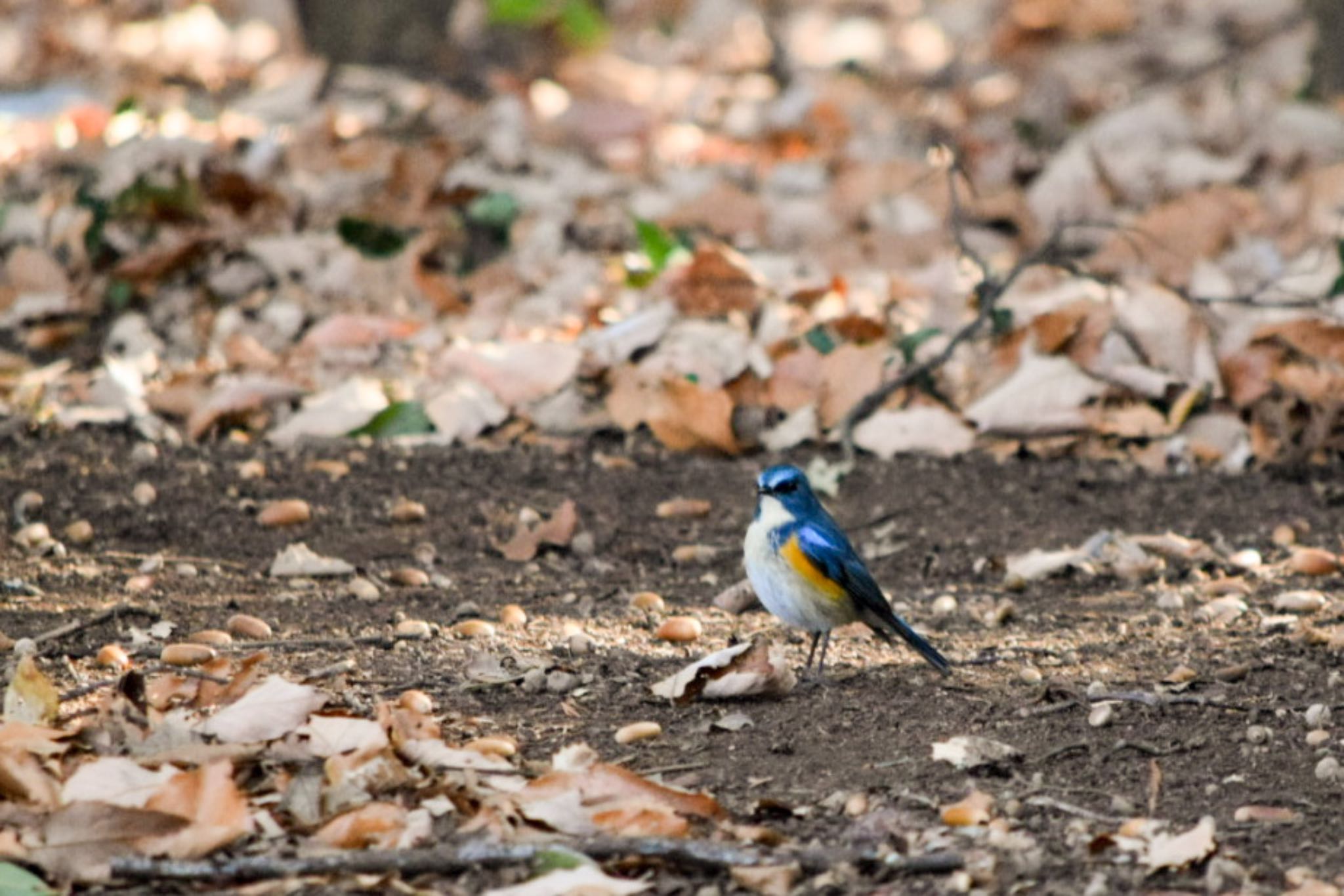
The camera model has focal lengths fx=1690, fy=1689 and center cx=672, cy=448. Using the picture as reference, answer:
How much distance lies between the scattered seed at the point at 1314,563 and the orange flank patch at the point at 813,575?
1529mm

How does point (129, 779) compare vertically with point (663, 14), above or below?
below

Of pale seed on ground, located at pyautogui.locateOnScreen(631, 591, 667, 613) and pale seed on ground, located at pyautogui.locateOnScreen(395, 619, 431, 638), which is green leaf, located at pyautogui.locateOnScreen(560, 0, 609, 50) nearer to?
pale seed on ground, located at pyautogui.locateOnScreen(631, 591, 667, 613)

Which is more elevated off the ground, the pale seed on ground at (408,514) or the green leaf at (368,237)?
the green leaf at (368,237)

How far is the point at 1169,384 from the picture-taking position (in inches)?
226

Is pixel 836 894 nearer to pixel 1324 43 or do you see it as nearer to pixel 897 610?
pixel 897 610

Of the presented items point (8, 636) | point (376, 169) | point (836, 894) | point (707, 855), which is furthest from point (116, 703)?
point (376, 169)

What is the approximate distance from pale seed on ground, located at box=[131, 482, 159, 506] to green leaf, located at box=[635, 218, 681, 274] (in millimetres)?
2265

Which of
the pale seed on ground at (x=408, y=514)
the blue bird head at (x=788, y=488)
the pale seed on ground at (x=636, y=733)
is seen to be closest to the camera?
the pale seed on ground at (x=636, y=733)

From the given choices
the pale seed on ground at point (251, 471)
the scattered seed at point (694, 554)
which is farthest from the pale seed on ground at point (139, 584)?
the scattered seed at point (694, 554)

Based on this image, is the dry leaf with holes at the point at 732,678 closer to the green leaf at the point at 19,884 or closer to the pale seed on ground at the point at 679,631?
the pale seed on ground at the point at 679,631

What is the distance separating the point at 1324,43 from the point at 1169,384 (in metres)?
4.11

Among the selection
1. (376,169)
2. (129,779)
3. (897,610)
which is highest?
(376,169)

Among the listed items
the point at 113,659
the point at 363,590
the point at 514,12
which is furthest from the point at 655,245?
the point at 514,12

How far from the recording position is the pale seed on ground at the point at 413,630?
161 inches
